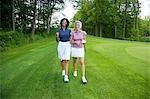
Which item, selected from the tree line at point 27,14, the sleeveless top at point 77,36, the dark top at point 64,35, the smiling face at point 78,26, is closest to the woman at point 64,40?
the dark top at point 64,35

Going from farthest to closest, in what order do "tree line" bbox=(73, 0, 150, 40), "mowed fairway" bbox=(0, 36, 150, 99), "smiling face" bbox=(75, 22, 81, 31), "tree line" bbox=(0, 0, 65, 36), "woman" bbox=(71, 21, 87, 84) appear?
"tree line" bbox=(73, 0, 150, 40)
"tree line" bbox=(0, 0, 65, 36)
"woman" bbox=(71, 21, 87, 84)
"smiling face" bbox=(75, 22, 81, 31)
"mowed fairway" bbox=(0, 36, 150, 99)

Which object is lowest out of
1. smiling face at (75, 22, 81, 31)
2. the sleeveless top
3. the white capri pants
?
the white capri pants

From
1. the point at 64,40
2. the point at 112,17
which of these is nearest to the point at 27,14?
the point at 112,17

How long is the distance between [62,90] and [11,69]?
150 inches

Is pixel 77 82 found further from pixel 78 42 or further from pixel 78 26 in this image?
pixel 78 26

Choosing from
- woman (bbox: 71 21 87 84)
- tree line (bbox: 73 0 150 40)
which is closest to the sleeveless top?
woman (bbox: 71 21 87 84)

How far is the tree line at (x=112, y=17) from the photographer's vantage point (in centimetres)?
6047

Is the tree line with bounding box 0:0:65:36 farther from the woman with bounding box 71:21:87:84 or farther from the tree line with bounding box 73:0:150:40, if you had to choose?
the woman with bounding box 71:21:87:84

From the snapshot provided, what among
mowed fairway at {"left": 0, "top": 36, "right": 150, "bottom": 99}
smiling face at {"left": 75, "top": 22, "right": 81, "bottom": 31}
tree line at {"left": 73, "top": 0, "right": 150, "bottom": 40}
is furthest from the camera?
tree line at {"left": 73, "top": 0, "right": 150, "bottom": 40}

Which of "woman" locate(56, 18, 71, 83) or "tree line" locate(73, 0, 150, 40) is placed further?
"tree line" locate(73, 0, 150, 40)

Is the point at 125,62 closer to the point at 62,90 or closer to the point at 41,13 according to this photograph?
the point at 62,90

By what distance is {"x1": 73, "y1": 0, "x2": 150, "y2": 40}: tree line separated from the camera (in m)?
60.5

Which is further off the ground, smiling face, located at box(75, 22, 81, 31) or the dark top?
smiling face, located at box(75, 22, 81, 31)

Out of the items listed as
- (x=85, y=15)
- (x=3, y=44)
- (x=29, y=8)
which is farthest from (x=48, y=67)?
(x=85, y=15)
